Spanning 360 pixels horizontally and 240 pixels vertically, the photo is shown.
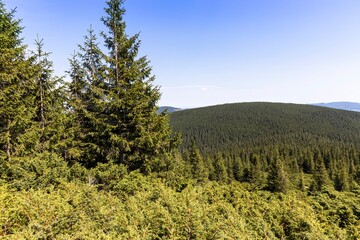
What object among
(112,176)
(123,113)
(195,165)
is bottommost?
(195,165)

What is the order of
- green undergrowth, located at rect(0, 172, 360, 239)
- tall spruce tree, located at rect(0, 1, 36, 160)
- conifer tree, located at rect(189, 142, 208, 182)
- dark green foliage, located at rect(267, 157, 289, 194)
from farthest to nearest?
dark green foliage, located at rect(267, 157, 289, 194)
conifer tree, located at rect(189, 142, 208, 182)
tall spruce tree, located at rect(0, 1, 36, 160)
green undergrowth, located at rect(0, 172, 360, 239)

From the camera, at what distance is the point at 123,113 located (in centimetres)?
1366

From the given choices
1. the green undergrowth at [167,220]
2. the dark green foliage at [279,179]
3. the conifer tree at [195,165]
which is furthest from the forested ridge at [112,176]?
the dark green foliage at [279,179]

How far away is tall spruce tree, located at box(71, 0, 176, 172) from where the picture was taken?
1306cm

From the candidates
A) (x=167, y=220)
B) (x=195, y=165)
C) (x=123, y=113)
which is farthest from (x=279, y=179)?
(x=167, y=220)

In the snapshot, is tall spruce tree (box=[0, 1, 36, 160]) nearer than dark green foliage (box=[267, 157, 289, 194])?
Yes

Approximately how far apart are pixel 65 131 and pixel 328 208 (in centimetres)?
1502

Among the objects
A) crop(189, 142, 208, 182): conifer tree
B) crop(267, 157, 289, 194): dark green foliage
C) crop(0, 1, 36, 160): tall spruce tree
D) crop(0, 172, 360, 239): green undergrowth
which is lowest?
crop(267, 157, 289, 194): dark green foliage

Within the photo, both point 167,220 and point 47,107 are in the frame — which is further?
point 47,107

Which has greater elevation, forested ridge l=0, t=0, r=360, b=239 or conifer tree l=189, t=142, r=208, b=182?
forested ridge l=0, t=0, r=360, b=239

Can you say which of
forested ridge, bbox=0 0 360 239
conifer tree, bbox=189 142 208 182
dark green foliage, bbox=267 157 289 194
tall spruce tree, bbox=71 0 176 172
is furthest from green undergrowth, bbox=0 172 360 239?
dark green foliage, bbox=267 157 289 194

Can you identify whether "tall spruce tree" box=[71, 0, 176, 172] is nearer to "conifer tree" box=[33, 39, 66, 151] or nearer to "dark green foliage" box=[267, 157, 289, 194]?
"conifer tree" box=[33, 39, 66, 151]

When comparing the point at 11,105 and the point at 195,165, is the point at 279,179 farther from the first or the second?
the point at 11,105

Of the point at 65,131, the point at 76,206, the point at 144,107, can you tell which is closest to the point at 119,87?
the point at 144,107
